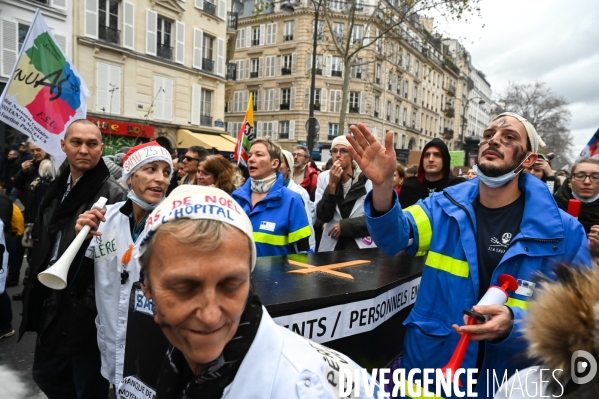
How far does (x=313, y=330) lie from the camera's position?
217 centimetres

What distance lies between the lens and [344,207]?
4574mm

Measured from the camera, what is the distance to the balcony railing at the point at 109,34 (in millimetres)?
19672

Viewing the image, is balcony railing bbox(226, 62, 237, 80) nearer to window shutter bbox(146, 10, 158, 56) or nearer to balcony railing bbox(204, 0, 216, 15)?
balcony railing bbox(204, 0, 216, 15)

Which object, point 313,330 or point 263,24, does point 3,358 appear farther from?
point 263,24

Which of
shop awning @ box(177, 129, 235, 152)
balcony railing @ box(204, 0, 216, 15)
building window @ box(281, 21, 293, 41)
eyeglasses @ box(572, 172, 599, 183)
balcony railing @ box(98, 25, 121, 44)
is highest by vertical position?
building window @ box(281, 21, 293, 41)

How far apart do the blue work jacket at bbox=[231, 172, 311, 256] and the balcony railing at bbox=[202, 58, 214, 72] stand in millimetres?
23231

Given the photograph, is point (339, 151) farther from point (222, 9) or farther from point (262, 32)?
point (262, 32)

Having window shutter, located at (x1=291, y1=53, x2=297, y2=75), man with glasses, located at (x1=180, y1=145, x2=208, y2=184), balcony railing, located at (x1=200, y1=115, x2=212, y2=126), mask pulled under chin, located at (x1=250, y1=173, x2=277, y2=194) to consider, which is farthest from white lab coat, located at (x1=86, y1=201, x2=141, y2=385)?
window shutter, located at (x1=291, y1=53, x2=297, y2=75)

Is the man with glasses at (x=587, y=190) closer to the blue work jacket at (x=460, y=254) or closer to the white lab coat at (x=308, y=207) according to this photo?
the blue work jacket at (x=460, y=254)

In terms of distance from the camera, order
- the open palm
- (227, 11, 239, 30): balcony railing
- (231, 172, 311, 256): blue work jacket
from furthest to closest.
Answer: (227, 11, 239, 30): balcony railing
(231, 172, 311, 256): blue work jacket
the open palm

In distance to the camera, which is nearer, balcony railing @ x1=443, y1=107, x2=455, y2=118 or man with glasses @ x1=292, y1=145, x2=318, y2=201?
man with glasses @ x1=292, y1=145, x2=318, y2=201

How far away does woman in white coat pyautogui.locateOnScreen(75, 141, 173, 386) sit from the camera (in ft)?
8.16

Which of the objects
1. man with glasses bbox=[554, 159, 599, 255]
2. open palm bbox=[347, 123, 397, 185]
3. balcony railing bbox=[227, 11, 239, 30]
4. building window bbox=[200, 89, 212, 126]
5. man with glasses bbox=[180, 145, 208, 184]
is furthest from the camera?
balcony railing bbox=[227, 11, 239, 30]

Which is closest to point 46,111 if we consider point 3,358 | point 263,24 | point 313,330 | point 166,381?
point 3,358
